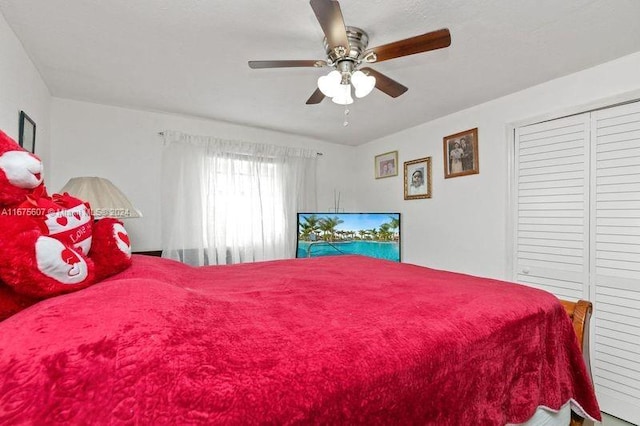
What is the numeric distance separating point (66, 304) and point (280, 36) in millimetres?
1682

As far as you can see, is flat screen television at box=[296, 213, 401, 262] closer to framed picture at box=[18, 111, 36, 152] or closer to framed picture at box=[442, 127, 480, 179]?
framed picture at box=[442, 127, 480, 179]

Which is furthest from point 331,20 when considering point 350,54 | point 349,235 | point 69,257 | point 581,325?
point 349,235

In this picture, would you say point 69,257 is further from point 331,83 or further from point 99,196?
point 99,196

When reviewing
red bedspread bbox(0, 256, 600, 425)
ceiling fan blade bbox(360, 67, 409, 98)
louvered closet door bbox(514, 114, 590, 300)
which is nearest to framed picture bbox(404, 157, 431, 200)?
louvered closet door bbox(514, 114, 590, 300)

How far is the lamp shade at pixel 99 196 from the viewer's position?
203cm

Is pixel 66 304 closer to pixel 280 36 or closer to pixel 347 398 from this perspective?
pixel 347 398

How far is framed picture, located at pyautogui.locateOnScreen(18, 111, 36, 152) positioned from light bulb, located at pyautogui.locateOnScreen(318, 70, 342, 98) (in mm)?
1845

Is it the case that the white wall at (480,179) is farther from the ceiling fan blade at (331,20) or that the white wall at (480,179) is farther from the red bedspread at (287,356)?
the ceiling fan blade at (331,20)

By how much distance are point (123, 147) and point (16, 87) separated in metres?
1.15

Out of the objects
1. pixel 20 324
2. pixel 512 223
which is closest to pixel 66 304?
pixel 20 324

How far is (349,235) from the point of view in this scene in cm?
361

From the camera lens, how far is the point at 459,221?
9.91ft

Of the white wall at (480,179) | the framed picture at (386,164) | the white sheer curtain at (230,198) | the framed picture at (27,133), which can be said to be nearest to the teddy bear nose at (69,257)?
the framed picture at (27,133)

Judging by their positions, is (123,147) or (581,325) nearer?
(581,325)
